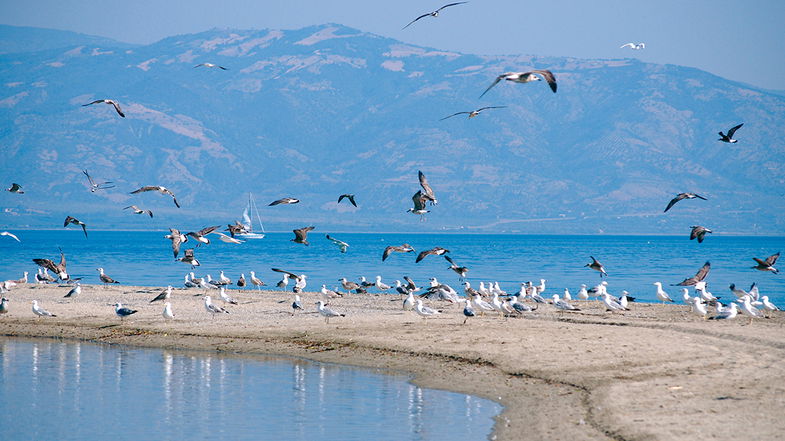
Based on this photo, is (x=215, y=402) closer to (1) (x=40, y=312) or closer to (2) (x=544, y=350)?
(2) (x=544, y=350)

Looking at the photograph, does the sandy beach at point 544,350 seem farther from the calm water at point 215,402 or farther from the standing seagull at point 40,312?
the calm water at point 215,402

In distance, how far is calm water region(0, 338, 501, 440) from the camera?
1717cm

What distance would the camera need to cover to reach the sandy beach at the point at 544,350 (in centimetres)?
1530

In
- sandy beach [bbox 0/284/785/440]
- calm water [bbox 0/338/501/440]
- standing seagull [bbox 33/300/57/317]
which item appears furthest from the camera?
standing seagull [bbox 33/300/57/317]

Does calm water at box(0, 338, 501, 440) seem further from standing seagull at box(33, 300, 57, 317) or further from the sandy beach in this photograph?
standing seagull at box(33, 300, 57, 317)

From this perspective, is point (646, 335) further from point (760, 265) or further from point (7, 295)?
point (7, 295)

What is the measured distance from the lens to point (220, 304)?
33031 millimetres

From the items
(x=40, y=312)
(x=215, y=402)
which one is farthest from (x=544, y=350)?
(x=40, y=312)

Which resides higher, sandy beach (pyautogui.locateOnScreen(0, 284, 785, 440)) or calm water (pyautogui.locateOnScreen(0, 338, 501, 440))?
sandy beach (pyautogui.locateOnScreen(0, 284, 785, 440))

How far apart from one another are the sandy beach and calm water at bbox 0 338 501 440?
798 mm

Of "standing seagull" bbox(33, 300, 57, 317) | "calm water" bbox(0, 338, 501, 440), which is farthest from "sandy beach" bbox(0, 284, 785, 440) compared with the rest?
"calm water" bbox(0, 338, 501, 440)

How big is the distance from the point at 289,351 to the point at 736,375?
10.7 metres

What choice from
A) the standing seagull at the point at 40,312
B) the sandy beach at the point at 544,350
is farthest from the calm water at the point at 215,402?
the standing seagull at the point at 40,312

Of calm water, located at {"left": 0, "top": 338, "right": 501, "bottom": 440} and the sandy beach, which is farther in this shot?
calm water, located at {"left": 0, "top": 338, "right": 501, "bottom": 440}
